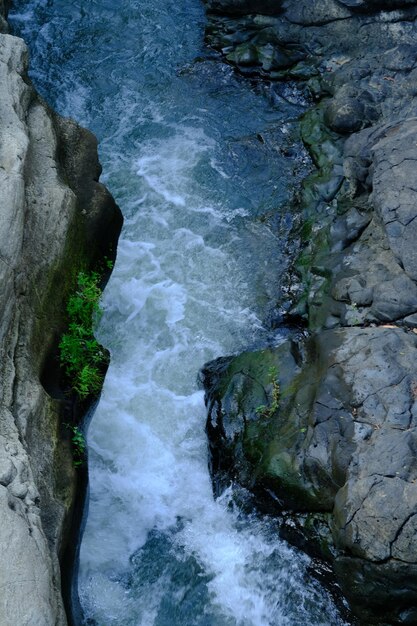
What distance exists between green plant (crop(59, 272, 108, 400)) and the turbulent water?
80cm

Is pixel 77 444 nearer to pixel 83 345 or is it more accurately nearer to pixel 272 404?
pixel 83 345

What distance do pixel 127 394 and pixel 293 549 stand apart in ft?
9.06

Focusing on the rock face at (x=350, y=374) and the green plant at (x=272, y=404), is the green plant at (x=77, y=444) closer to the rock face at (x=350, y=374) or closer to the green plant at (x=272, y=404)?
the rock face at (x=350, y=374)

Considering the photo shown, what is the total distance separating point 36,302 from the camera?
837 centimetres

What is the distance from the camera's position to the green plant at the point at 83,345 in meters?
8.57

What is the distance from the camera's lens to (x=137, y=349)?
10.1 meters

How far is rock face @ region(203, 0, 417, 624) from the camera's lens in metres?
7.38

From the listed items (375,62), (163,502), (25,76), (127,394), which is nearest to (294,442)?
(163,502)

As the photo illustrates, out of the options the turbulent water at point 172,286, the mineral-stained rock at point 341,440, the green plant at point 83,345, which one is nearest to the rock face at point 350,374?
the mineral-stained rock at point 341,440

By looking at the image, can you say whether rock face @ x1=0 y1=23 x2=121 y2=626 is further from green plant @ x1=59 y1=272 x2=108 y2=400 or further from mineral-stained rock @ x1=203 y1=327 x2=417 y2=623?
mineral-stained rock @ x1=203 y1=327 x2=417 y2=623

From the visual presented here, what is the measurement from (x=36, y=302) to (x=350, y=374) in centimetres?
344

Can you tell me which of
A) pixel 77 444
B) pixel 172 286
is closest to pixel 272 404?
pixel 77 444

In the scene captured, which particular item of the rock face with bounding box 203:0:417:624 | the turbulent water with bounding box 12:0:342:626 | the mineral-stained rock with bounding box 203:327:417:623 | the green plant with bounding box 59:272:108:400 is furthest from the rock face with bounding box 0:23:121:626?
the rock face with bounding box 203:0:417:624

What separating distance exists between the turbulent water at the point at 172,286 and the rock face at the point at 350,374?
0.44 meters
